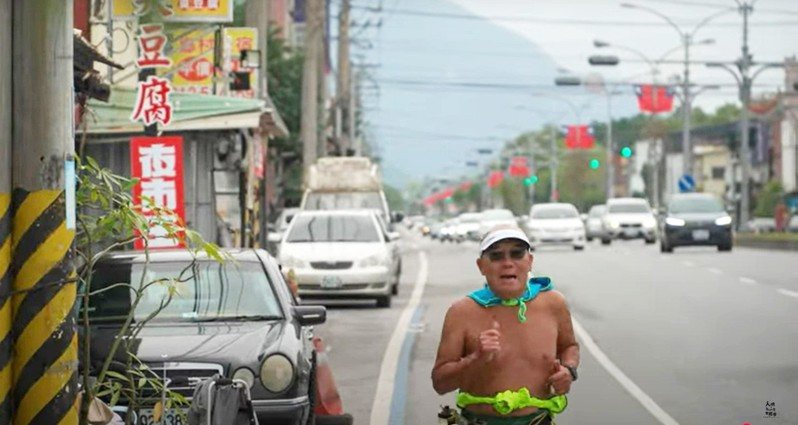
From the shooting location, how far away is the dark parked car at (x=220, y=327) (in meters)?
11.5

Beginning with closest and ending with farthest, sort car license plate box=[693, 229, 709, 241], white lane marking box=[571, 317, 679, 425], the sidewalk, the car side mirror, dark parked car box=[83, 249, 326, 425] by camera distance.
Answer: dark parked car box=[83, 249, 326, 425], the car side mirror, white lane marking box=[571, 317, 679, 425], car license plate box=[693, 229, 709, 241], the sidewalk

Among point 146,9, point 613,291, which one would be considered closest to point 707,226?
point 613,291

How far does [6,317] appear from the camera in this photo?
9.21m

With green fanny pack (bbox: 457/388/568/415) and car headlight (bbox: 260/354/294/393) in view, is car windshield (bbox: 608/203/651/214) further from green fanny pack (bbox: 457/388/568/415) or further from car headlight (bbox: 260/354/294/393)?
green fanny pack (bbox: 457/388/568/415)

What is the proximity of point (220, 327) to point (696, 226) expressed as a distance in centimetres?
3743

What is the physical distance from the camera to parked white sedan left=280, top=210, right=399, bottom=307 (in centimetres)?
2805

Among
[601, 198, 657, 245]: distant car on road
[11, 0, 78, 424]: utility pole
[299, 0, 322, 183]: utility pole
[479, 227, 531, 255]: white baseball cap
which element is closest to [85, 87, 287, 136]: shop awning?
[11, 0, 78, 424]: utility pole

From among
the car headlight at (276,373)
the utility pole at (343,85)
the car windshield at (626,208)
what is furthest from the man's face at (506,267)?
the utility pole at (343,85)

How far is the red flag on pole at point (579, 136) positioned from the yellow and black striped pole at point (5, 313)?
116 meters

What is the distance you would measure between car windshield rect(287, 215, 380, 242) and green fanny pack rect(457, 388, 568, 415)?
21.8m

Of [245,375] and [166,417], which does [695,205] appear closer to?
[245,375]

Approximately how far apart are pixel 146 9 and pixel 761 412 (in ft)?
24.6

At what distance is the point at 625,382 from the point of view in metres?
16.9

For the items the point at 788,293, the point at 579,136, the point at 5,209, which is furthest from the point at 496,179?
the point at 5,209
